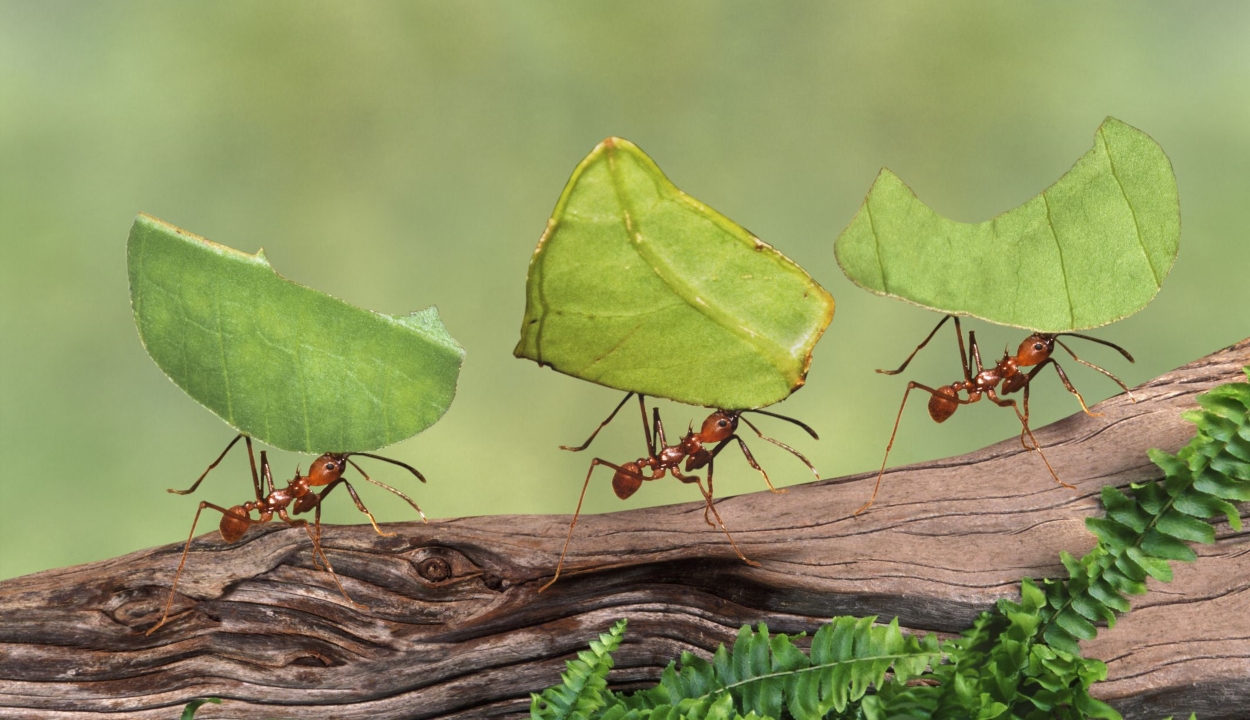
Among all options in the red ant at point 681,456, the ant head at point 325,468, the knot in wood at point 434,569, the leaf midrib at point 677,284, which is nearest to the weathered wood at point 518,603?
the knot in wood at point 434,569

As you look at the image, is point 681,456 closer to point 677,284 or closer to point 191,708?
point 677,284

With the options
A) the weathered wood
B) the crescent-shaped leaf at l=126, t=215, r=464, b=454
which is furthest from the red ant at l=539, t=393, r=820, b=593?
the crescent-shaped leaf at l=126, t=215, r=464, b=454

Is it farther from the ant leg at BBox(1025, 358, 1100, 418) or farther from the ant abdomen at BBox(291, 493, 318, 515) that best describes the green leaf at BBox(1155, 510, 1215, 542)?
the ant abdomen at BBox(291, 493, 318, 515)

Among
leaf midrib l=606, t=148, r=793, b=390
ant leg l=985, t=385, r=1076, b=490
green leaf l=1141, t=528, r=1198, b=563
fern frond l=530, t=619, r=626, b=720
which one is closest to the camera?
leaf midrib l=606, t=148, r=793, b=390

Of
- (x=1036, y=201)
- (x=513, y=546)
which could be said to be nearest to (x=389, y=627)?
(x=513, y=546)

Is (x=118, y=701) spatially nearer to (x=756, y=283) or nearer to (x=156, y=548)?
(x=156, y=548)
